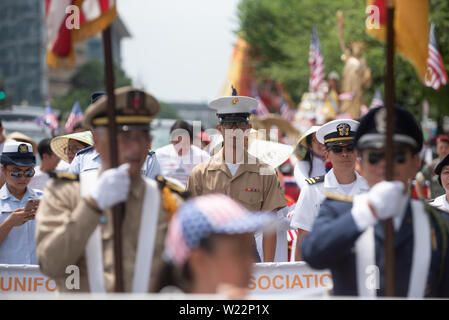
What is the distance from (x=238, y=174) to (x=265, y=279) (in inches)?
36.5

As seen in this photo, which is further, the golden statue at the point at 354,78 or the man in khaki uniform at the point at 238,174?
the golden statue at the point at 354,78

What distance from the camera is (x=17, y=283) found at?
6176 mm

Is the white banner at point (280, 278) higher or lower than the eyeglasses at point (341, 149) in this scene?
lower

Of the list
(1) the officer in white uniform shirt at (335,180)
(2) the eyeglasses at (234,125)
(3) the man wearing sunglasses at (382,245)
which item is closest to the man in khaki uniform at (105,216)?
(3) the man wearing sunglasses at (382,245)

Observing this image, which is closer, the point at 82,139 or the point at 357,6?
the point at 82,139

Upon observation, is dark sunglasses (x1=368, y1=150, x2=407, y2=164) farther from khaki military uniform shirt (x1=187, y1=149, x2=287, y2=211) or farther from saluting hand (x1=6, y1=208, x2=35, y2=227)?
saluting hand (x1=6, y1=208, x2=35, y2=227)

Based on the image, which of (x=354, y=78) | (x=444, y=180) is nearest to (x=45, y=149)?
(x=444, y=180)

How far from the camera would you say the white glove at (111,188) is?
3.42 meters

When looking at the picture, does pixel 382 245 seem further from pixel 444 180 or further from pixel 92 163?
pixel 92 163

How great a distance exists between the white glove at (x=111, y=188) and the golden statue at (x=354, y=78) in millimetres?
27160

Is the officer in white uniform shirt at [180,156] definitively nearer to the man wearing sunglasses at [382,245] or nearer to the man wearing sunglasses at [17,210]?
the man wearing sunglasses at [17,210]
